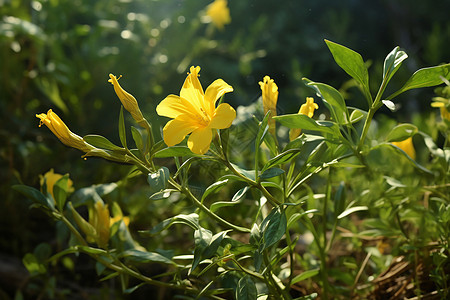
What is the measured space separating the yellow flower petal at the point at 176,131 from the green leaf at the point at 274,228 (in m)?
0.10

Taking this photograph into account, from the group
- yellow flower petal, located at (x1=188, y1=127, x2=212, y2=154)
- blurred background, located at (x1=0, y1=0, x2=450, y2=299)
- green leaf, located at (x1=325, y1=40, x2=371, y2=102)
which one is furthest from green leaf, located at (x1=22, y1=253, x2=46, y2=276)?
green leaf, located at (x1=325, y1=40, x2=371, y2=102)

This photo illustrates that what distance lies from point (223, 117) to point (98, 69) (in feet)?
3.21

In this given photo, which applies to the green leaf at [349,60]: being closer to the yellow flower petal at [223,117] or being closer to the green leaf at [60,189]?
the yellow flower petal at [223,117]

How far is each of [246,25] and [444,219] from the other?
185cm

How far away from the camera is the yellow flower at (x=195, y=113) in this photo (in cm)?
36

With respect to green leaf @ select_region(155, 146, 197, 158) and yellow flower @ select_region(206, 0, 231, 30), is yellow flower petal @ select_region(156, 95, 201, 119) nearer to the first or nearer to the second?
green leaf @ select_region(155, 146, 197, 158)

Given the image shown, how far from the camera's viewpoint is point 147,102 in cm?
125

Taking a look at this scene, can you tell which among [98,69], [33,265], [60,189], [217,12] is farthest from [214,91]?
[217,12]

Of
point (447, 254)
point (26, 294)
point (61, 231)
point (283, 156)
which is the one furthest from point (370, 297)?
point (26, 294)

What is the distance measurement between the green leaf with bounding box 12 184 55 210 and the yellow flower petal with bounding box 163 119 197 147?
7.7 inches

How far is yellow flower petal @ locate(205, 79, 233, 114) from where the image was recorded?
1.22ft

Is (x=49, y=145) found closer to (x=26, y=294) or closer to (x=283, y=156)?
(x=26, y=294)

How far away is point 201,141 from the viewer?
364 millimetres

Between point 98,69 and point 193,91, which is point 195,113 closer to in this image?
point 193,91
